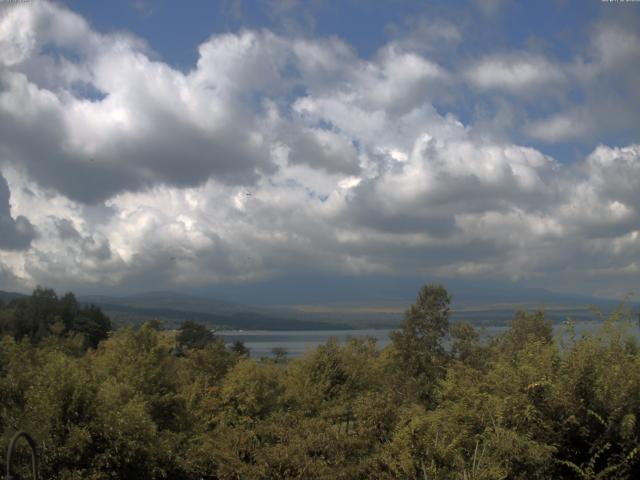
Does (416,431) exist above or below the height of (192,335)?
above

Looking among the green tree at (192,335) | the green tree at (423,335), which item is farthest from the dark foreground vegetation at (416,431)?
the green tree at (192,335)

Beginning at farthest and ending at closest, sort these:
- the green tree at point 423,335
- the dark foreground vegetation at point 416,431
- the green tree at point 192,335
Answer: the green tree at point 192,335, the green tree at point 423,335, the dark foreground vegetation at point 416,431

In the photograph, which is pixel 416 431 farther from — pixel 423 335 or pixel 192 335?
pixel 192 335

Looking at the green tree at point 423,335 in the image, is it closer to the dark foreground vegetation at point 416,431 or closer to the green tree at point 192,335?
the dark foreground vegetation at point 416,431

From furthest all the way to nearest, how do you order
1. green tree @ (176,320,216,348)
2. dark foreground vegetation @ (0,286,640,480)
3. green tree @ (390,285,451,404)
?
green tree @ (176,320,216,348) < green tree @ (390,285,451,404) < dark foreground vegetation @ (0,286,640,480)

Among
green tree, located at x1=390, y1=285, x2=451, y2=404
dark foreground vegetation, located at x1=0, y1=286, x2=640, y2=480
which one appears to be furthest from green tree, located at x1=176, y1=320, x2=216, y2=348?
dark foreground vegetation, located at x1=0, y1=286, x2=640, y2=480

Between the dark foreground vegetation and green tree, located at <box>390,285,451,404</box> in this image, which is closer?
the dark foreground vegetation

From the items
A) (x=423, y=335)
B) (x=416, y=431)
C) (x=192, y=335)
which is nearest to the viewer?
(x=416, y=431)

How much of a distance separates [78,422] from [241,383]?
10761mm

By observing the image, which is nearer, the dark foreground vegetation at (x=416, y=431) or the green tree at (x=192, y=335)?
the dark foreground vegetation at (x=416, y=431)

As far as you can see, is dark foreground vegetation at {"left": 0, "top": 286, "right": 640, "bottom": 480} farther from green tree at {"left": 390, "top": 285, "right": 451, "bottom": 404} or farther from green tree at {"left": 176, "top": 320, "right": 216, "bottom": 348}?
green tree at {"left": 176, "top": 320, "right": 216, "bottom": 348}

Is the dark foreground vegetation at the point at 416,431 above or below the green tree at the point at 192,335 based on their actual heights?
above

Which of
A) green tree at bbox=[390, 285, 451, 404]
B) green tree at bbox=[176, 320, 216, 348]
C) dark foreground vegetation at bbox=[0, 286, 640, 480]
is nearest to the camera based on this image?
dark foreground vegetation at bbox=[0, 286, 640, 480]

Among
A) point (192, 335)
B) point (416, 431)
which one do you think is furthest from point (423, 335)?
point (192, 335)
